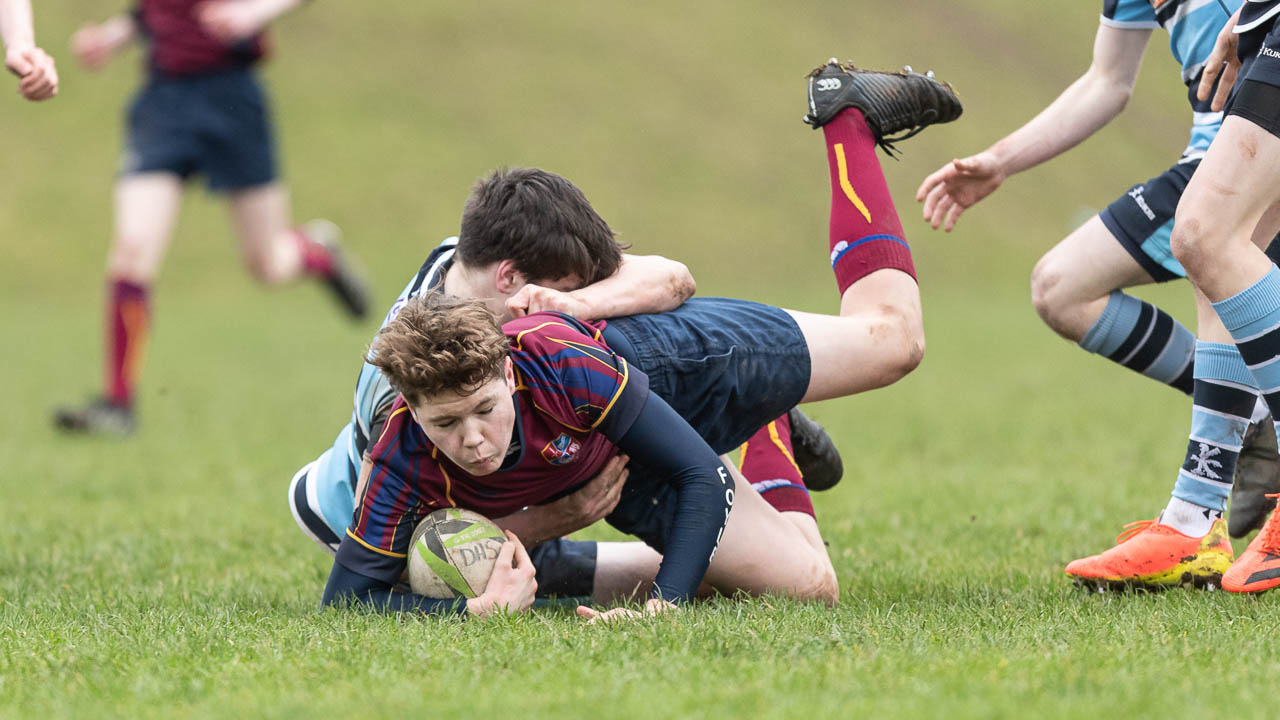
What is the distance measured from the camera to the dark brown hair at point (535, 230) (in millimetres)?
4254

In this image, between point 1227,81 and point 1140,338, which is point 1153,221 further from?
point 1227,81

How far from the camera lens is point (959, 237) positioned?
32062mm

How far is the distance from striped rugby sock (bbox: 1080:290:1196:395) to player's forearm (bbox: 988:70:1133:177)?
586 millimetres

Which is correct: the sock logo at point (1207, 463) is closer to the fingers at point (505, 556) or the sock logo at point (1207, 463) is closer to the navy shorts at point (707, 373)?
the navy shorts at point (707, 373)

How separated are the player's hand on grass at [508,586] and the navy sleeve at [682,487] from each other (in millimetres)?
380

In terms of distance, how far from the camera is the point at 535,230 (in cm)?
426

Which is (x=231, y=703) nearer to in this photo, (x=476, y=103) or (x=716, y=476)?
(x=716, y=476)

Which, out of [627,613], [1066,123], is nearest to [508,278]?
[627,613]

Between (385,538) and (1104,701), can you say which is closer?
(1104,701)

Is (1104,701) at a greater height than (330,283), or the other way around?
(1104,701)

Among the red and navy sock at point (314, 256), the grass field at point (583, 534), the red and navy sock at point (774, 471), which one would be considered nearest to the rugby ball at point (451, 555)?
the grass field at point (583, 534)

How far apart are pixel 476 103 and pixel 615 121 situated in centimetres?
360

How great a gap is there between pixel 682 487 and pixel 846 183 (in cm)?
142

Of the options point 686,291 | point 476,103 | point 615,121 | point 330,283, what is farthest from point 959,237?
point 686,291
